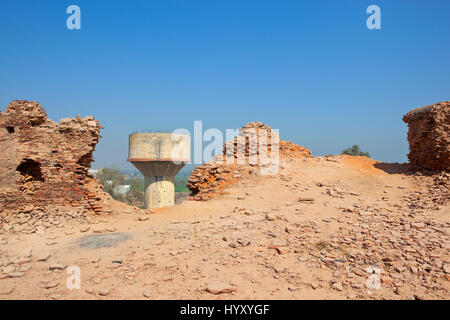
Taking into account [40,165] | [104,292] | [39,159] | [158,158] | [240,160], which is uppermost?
[158,158]

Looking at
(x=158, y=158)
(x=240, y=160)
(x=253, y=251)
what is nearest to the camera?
(x=253, y=251)

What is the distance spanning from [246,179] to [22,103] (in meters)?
7.46

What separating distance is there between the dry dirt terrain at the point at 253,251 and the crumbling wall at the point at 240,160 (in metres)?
1.97

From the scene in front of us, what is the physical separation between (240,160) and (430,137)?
6.99 m

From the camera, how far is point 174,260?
194 inches

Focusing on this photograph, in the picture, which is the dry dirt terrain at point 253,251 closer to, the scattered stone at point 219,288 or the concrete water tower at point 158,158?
the scattered stone at point 219,288

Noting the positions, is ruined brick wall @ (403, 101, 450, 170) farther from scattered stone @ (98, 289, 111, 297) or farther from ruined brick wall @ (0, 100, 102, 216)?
ruined brick wall @ (0, 100, 102, 216)

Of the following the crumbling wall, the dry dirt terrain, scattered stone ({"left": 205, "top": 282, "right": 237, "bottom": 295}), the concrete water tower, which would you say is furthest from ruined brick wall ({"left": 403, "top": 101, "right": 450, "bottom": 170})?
the concrete water tower

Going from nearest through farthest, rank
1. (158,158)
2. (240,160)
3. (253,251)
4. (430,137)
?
(253,251) < (430,137) < (240,160) < (158,158)

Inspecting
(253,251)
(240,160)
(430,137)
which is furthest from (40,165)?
(430,137)

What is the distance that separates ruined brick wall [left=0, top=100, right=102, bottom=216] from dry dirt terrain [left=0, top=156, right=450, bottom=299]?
99 cm

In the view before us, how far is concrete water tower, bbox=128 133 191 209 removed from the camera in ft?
55.7

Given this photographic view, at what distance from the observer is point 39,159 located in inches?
302

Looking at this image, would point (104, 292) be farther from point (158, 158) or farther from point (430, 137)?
point (158, 158)
